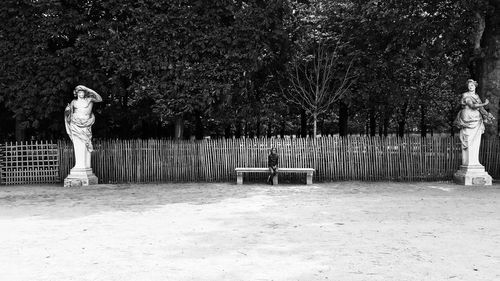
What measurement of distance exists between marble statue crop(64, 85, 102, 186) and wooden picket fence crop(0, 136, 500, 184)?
3.85ft

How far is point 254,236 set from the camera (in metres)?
7.51

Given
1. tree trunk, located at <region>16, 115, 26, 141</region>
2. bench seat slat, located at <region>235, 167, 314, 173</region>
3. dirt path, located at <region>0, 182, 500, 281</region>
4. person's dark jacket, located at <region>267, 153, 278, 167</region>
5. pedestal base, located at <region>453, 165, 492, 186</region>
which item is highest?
tree trunk, located at <region>16, 115, 26, 141</region>

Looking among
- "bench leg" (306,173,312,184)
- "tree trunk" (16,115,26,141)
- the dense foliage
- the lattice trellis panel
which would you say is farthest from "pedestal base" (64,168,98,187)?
"bench leg" (306,173,312,184)

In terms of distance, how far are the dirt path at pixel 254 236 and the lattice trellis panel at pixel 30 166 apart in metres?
3.85

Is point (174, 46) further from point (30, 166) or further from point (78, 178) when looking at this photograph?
point (30, 166)

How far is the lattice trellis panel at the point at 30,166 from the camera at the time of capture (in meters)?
16.9

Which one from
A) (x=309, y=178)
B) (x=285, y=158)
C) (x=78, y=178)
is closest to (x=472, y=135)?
(x=309, y=178)

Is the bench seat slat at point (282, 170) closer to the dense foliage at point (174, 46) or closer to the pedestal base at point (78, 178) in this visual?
the dense foliage at point (174, 46)

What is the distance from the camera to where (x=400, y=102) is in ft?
72.3

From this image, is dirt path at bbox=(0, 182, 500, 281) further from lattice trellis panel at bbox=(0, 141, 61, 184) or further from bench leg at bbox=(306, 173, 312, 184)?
lattice trellis panel at bbox=(0, 141, 61, 184)

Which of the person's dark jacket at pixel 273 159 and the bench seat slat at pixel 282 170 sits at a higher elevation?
the person's dark jacket at pixel 273 159

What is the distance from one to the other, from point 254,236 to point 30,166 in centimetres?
1274

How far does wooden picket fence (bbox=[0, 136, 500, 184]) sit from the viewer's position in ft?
53.5

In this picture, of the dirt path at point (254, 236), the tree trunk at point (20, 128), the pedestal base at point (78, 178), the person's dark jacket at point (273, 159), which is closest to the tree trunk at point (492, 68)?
the dirt path at point (254, 236)
